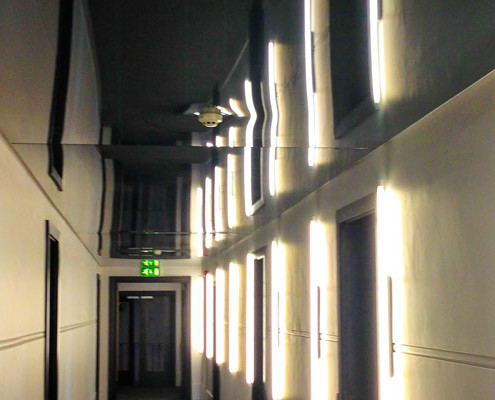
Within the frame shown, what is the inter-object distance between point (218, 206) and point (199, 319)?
4.95 m

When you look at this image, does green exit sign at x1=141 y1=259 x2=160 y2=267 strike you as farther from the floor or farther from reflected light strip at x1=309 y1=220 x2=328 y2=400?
reflected light strip at x1=309 y1=220 x2=328 y2=400

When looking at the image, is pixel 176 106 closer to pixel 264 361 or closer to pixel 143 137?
pixel 143 137

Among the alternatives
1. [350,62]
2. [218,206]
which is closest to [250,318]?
[218,206]

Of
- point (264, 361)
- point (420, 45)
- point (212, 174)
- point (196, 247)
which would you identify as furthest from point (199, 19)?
point (196, 247)

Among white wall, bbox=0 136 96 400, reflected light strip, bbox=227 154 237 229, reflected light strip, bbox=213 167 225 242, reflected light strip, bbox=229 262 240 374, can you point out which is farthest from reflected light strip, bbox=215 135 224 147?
reflected light strip, bbox=229 262 240 374

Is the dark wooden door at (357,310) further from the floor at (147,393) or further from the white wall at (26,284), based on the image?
the floor at (147,393)

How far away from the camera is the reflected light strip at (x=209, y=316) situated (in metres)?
13.6

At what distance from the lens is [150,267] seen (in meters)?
14.0

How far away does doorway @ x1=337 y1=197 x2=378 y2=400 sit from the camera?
582 cm

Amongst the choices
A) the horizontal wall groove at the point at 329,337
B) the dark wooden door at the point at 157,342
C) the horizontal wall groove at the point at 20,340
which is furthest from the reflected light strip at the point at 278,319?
Result: the dark wooden door at the point at 157,342

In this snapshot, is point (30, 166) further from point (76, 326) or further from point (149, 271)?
point (149, 271)

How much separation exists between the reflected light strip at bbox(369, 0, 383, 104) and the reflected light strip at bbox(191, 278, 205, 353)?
31.3 feet

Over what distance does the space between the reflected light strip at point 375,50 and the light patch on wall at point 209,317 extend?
9.03m

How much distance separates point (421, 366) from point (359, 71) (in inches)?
61.9
